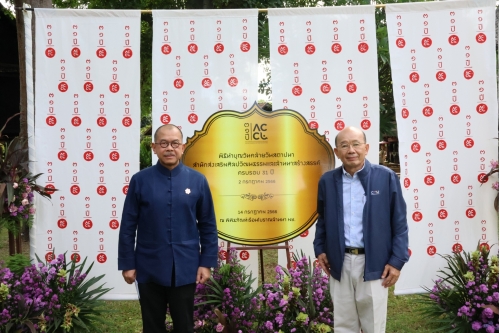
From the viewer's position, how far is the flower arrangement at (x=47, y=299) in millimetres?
3715

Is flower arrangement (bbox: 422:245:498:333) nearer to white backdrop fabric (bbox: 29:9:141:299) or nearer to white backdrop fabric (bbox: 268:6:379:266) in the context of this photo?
white backdrop fabric (bbox: 268:6:379:266)

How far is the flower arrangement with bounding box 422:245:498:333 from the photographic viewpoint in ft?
12.2

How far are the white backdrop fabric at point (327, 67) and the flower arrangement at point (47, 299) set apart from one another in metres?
1.94

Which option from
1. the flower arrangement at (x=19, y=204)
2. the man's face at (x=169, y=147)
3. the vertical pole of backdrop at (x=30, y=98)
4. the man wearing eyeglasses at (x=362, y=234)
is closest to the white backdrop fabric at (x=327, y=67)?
the man wearing eyeglasses at (x=362, y=234)

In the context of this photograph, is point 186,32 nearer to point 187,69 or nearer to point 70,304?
point 187,69

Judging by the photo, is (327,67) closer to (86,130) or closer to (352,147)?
(352,147)

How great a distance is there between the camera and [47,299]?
12.7ft

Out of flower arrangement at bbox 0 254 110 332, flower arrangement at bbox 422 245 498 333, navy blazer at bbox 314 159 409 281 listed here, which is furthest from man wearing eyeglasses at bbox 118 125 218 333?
flower arrangement at bbox 422 245 498 333

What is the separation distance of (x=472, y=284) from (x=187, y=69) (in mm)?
2968

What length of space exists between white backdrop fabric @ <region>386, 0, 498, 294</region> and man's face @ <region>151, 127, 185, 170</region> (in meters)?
2.24

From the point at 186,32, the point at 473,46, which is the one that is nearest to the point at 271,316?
the point at 186,32

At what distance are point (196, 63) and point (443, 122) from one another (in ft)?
7.46

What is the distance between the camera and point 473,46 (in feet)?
14.4

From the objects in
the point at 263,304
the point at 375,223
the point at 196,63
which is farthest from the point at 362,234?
the point at 196,63
